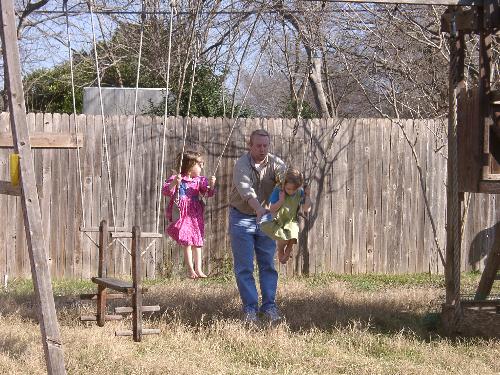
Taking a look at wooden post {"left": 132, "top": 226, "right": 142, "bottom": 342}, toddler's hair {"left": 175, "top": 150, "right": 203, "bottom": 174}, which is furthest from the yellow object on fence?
toddler's hair {"left": 175, "top": 150, "right": 203, "bottom": 174}

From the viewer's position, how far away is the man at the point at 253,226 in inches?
323

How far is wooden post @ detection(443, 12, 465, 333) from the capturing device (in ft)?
25.4

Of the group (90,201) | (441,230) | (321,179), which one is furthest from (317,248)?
(90,201)

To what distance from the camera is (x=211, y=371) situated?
647 cm

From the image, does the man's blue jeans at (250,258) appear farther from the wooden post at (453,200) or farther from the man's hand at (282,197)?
the wooden post at (453,200)

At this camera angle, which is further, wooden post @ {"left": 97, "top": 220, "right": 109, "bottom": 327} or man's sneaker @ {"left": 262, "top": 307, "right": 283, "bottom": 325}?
man's sneaker @ {"left": 262, "top": 307, "right": 283, "bottom": 325}

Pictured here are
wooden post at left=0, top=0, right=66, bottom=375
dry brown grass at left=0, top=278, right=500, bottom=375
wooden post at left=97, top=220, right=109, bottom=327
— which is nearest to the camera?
wooden post at left=0, top=0, right=66, bottom=375

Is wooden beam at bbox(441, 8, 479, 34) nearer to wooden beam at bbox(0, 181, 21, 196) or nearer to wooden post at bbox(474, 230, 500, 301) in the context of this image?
wooden post at bbox(474, 230, 500, 301)

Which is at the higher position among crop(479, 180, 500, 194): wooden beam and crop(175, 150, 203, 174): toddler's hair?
crop(175, 150, 203, 174): toddler's hair

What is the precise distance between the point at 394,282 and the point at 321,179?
1.69 m

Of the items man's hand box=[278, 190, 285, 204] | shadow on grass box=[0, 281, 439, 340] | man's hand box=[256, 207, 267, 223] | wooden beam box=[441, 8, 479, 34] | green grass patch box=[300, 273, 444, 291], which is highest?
wooden beam box=[441, 8, 479, 34]

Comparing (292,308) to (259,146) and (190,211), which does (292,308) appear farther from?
(259,146)

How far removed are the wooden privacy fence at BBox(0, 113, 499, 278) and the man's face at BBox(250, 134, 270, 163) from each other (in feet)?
10.3

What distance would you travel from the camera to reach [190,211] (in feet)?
30.1
